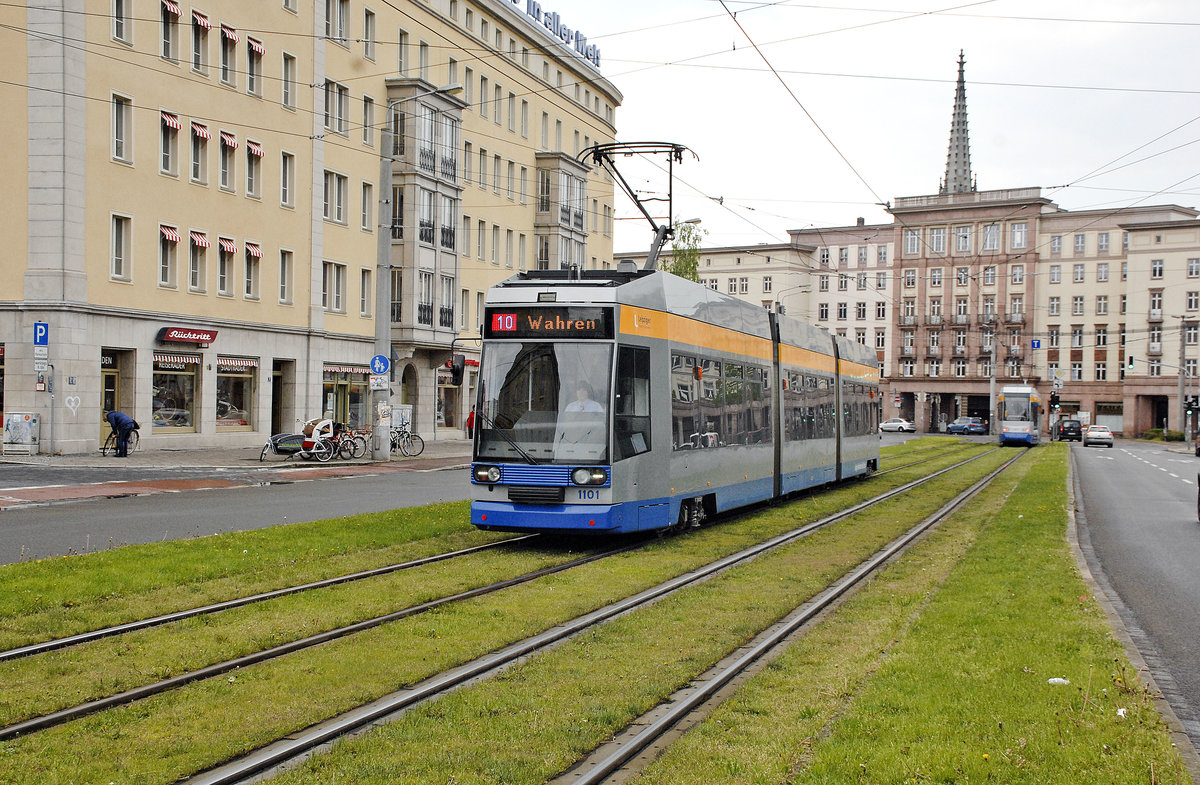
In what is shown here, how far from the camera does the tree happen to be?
63125mm

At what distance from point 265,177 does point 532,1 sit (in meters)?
24.6

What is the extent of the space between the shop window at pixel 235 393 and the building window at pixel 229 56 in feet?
29.6

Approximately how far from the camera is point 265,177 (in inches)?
1559

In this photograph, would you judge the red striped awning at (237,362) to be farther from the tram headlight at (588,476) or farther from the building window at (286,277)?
the tram headlight at (588,476)

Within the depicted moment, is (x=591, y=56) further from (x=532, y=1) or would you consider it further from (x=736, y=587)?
(x=736, y=587)

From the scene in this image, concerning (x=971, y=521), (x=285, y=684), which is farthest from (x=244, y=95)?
(x=285, y=684)

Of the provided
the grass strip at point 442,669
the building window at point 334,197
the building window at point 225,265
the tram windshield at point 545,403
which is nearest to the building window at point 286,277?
the building window at point 334,197

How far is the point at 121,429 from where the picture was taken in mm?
30531

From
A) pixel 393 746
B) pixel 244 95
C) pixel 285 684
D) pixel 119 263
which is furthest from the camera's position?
pixel 244 95

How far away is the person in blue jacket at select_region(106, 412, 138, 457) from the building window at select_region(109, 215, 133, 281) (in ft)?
15.1

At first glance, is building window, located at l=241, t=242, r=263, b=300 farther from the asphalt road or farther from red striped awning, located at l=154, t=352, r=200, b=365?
the asphalt road

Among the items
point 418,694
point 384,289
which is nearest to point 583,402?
point 418,694

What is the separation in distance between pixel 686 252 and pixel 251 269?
101 ft

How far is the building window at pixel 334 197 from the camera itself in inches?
1708
